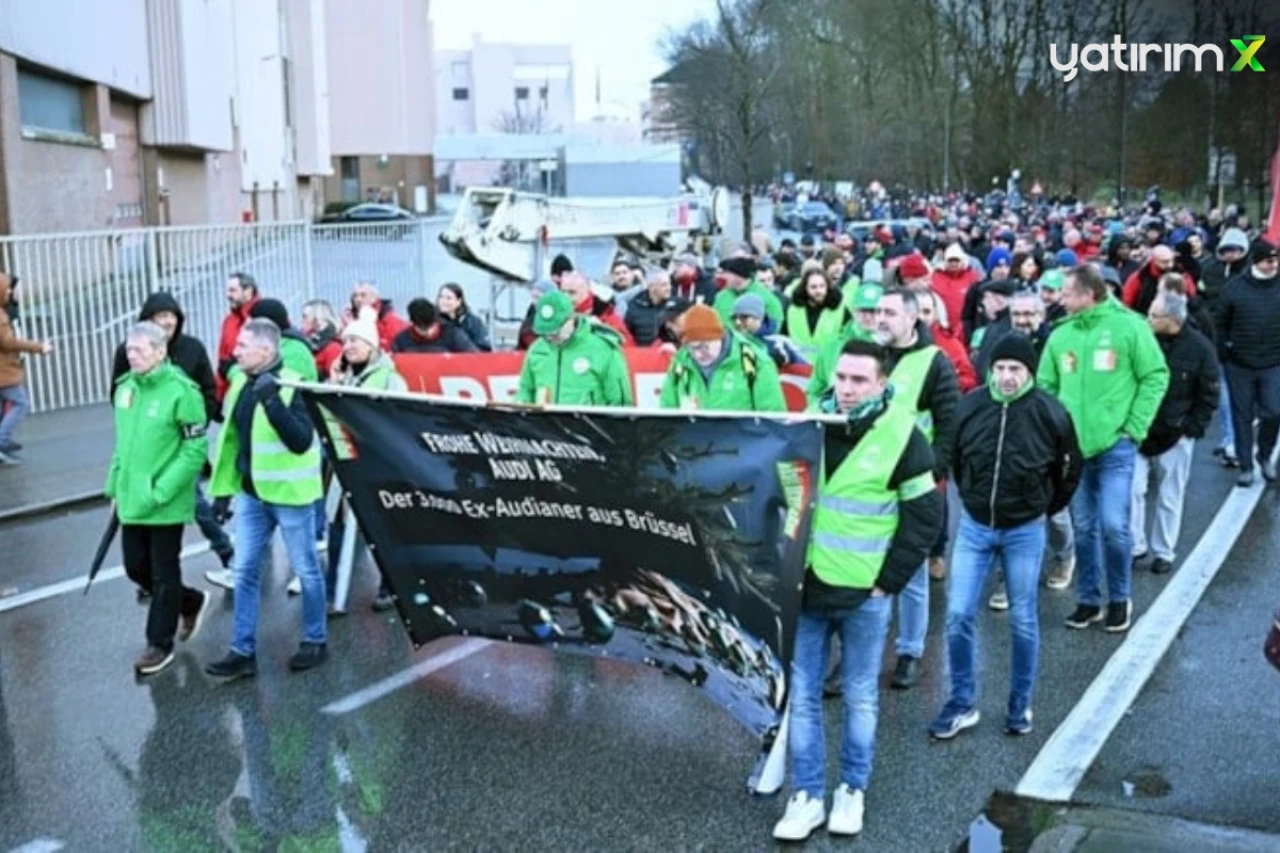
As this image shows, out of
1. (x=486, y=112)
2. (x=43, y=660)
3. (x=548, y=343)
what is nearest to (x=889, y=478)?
(x=548, y=343)

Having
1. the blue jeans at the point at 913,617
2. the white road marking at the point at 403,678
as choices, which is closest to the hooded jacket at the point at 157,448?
the white road marking at the point at 403,678

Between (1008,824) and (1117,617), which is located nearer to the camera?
(1008,824)

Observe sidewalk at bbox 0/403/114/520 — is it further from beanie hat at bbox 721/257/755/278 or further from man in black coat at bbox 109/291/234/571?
beanie hat at bbox 721/257/755/278

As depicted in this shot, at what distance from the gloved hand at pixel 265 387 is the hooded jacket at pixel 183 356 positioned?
6.39 feet

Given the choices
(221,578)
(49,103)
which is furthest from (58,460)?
(49,103)

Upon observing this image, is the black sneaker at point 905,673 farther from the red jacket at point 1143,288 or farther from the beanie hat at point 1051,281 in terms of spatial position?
the red jacket at point 1143,288

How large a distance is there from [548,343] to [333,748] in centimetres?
286

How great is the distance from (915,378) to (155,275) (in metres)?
12.3

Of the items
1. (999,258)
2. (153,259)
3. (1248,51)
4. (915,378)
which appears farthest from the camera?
(1248,51)

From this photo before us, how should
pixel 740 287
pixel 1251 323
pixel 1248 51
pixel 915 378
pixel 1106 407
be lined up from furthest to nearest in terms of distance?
1. pixel 1248 51
2. pixel 740 287
3. pixel 1251 323
4. pixel 1106 407
5. pixel 915 378

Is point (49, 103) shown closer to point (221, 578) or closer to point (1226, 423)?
point (221, 578)

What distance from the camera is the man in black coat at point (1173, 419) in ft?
28.3

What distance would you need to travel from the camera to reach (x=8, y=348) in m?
12.7

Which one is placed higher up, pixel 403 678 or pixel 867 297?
pixel 867 297
